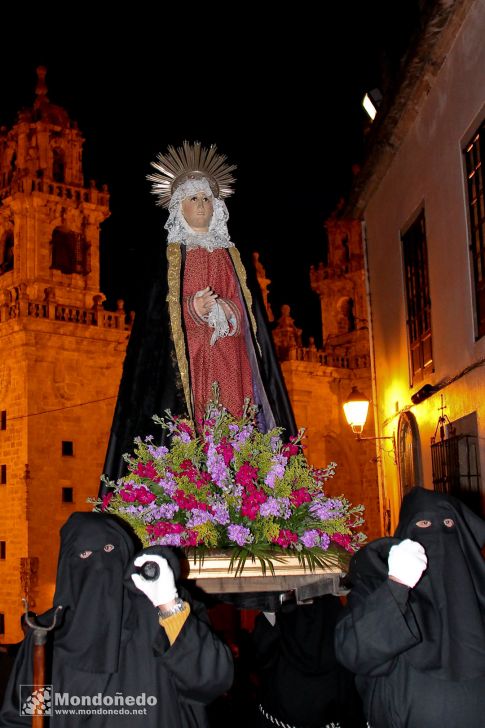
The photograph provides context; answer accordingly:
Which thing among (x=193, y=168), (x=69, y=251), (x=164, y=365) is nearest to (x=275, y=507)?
(x=164, y=365)

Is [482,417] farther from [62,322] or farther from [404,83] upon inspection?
[62,322]

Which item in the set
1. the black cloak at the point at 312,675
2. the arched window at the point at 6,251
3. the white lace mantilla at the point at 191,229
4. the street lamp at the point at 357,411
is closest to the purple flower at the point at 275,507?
the black cloak at the point at 312,675

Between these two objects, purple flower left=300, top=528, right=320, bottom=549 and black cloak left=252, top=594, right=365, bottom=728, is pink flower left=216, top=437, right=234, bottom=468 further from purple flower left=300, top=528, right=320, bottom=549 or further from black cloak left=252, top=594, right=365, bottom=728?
black cloak left=252, top=594, right=365, bottom=728

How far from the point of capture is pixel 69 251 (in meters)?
36.4

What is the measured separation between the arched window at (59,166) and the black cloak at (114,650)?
1311 inches

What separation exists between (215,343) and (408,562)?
11.0 ft

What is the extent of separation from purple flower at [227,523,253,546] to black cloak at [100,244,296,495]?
149 cm

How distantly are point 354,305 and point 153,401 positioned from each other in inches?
1473

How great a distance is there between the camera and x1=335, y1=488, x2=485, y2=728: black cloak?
3.94 m

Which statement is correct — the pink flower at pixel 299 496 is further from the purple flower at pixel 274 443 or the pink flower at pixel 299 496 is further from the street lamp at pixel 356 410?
the street lamp at pixel 356 410

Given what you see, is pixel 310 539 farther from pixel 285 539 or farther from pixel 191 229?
pixel 191 229

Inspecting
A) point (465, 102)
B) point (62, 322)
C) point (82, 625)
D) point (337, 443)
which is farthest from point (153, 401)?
→ point (337, 443)

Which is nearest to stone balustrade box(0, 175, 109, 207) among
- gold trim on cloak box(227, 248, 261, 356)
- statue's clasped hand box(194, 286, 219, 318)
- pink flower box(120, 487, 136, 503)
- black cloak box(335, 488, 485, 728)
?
gold trim on cloak box(227, 248, 261, 356)

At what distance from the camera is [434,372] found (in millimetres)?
12812
